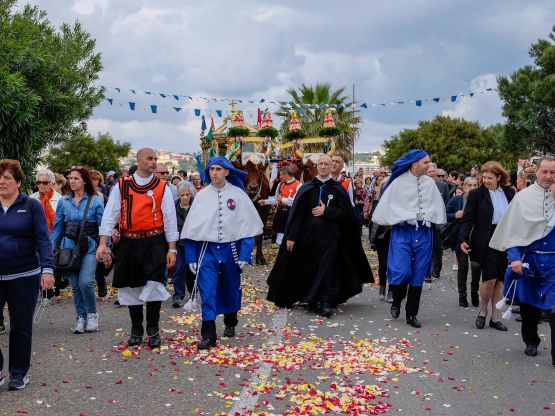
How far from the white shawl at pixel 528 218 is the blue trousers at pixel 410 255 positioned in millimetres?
1279

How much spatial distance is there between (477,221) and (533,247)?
1667mm

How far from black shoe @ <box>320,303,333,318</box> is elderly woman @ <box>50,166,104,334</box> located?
9.43ft

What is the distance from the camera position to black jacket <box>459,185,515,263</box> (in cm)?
830

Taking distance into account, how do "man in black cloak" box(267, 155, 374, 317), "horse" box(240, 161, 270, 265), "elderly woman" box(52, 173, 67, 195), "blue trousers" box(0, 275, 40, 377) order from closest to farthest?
1. "blue trousers" box(0, 275, 40, 377)
2. "man in black cloak" box(267, 155, 374, 317)
3. "elderly woman" box(52, 173, 67, 195)
4. "horse" box(240, 161, 270, 265)

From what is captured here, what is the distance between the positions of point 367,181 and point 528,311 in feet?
50.0

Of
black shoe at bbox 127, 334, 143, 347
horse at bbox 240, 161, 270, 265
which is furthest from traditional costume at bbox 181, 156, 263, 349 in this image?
horse at bbox 240, 161, 270, 265

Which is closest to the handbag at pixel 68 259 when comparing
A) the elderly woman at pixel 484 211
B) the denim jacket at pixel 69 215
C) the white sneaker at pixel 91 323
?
the denim jacket at pixel 69 215

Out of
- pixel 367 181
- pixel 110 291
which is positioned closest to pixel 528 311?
pixel 110 291

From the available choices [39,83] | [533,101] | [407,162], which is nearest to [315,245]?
[407,162]

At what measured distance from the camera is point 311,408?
4.99m

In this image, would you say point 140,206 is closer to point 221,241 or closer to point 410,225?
point 221,241

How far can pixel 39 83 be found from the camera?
14523 mm

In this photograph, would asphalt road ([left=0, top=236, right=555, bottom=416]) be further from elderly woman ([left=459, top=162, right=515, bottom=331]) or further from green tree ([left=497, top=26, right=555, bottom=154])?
green tree ([left=497, top=26, right=555, bottom=154])

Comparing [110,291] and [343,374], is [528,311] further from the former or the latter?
[110,291]
